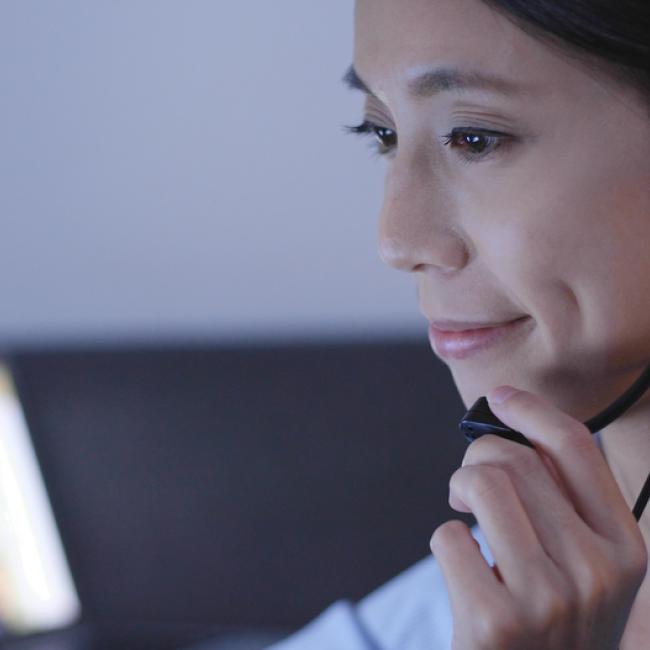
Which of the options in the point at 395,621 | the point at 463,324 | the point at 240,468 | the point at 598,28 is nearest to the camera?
the point at 598,28

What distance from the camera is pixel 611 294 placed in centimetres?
Result: 92

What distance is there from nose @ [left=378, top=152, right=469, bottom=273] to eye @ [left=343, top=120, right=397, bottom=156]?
3.2 inches

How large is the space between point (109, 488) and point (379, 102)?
3.37 ft

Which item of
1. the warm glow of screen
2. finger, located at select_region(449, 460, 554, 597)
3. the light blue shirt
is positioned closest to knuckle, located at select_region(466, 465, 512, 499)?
finger, located at select_region(449, 460, 554, 597)

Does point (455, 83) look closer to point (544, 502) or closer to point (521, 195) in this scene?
point (521, 195)

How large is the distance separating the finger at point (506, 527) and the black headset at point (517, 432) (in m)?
0.05

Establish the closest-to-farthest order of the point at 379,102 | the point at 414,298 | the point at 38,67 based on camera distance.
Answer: the point at 379,102
the point at 414,298
the point at 38,67

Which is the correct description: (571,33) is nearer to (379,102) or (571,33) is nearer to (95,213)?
(379,102)

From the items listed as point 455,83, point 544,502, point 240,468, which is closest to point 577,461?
point 544,502

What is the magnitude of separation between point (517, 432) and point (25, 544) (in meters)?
1.22

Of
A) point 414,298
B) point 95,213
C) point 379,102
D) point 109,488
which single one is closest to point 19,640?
point 109,488

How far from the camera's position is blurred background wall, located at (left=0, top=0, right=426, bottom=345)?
177cm

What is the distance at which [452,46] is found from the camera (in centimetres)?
91

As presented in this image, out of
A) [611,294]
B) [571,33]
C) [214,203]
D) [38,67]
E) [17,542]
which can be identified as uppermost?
[38,67]
